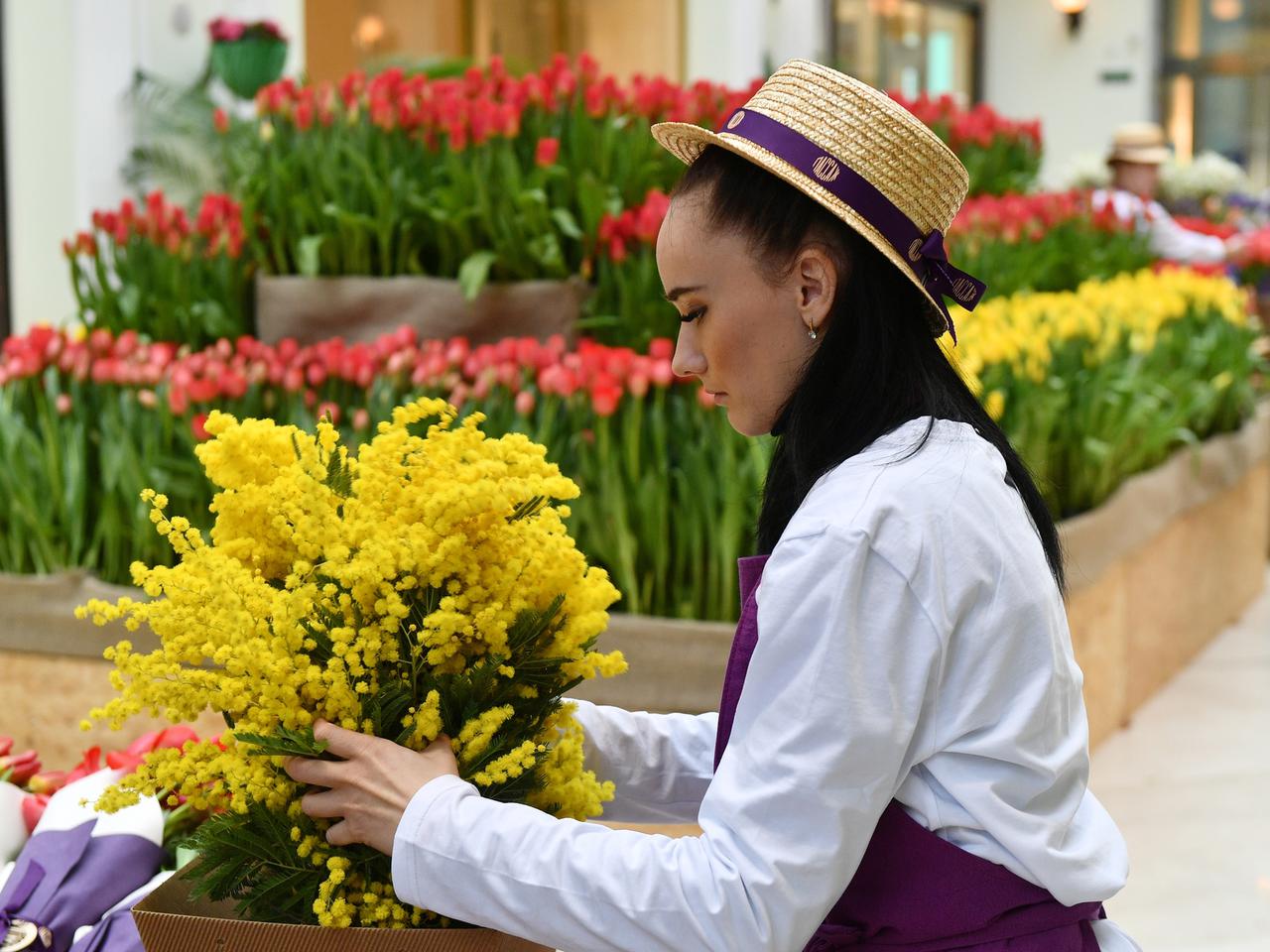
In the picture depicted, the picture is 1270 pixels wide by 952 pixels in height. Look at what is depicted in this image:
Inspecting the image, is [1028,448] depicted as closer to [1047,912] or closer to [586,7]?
[1047,912]

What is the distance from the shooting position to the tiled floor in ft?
9.11

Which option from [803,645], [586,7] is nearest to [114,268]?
[803,645]

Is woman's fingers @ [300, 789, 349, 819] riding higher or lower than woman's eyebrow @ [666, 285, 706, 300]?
lower

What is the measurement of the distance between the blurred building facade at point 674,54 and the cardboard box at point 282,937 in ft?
11.9

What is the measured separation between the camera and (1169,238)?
6.63 metres

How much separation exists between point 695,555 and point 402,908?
1498 millimetres

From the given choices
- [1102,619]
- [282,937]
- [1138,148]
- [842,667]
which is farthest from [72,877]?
[1138,148]

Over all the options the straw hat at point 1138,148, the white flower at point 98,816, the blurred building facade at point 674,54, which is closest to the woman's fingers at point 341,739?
the white flower at point 98,816

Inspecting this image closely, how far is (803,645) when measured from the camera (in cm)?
101

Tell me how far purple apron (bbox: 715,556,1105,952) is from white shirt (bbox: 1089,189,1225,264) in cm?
576

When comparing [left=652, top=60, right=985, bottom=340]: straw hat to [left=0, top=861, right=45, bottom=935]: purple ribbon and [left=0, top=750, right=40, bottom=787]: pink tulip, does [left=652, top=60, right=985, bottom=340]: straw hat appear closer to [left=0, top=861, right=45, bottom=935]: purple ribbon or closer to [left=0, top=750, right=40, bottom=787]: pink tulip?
[left=0, top=861, right=45, bottom=935]: purple ribbon

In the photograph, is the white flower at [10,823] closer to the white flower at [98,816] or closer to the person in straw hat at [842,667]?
the white flower at [98,816]

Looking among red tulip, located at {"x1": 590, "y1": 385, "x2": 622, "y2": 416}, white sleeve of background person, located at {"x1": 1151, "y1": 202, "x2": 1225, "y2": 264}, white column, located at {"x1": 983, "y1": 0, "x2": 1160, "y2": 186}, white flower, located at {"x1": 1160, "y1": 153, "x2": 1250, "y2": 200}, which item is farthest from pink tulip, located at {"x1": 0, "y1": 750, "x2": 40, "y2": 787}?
white column, located at {"x1": 983, "y1": 0, "x2": 1160, "y2": 186}

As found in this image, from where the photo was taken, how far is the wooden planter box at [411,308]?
3318 millimetres
